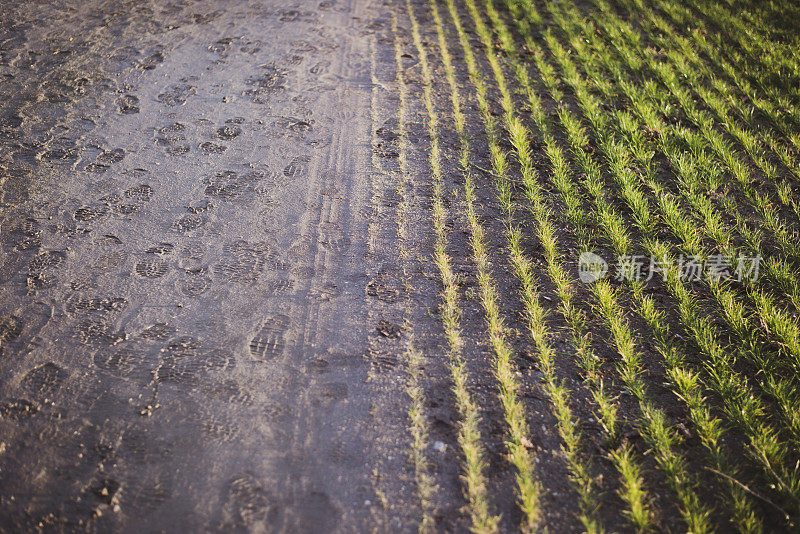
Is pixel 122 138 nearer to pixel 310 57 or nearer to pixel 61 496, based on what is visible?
pixel 310 57

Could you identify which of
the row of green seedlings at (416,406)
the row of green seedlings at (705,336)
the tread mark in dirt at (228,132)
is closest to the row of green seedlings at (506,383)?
the row of green seedlings at (416,406)

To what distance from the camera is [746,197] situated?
10.9 ft

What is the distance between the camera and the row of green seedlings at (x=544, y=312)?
6.35 feet

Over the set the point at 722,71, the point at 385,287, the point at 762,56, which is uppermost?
the point at 762,56

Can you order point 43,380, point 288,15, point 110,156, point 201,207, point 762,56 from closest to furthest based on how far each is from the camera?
point 43,380 < point 201,207 < point 110,156 < point 762,56 < point 288,15

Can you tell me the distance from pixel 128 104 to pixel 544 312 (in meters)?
3.59

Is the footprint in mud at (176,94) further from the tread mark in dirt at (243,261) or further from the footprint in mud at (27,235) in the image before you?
the tread mark in dirt at (243,261)

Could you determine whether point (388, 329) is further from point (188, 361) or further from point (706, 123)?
point (706, 123)

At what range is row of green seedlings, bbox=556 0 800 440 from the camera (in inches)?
94.4

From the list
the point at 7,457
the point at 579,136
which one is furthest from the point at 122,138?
the point at 579,136

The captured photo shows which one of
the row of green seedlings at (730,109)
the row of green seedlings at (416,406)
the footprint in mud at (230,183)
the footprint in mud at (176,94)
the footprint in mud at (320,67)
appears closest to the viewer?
the row of green seedlings at (416,406)

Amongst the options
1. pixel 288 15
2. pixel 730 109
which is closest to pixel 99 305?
pixel 288 15

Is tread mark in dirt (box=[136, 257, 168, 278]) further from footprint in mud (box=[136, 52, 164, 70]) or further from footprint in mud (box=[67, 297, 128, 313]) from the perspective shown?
footprint in mud (box=[136, 52, 164, 70])

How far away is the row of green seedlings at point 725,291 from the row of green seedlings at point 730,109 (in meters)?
0.51
